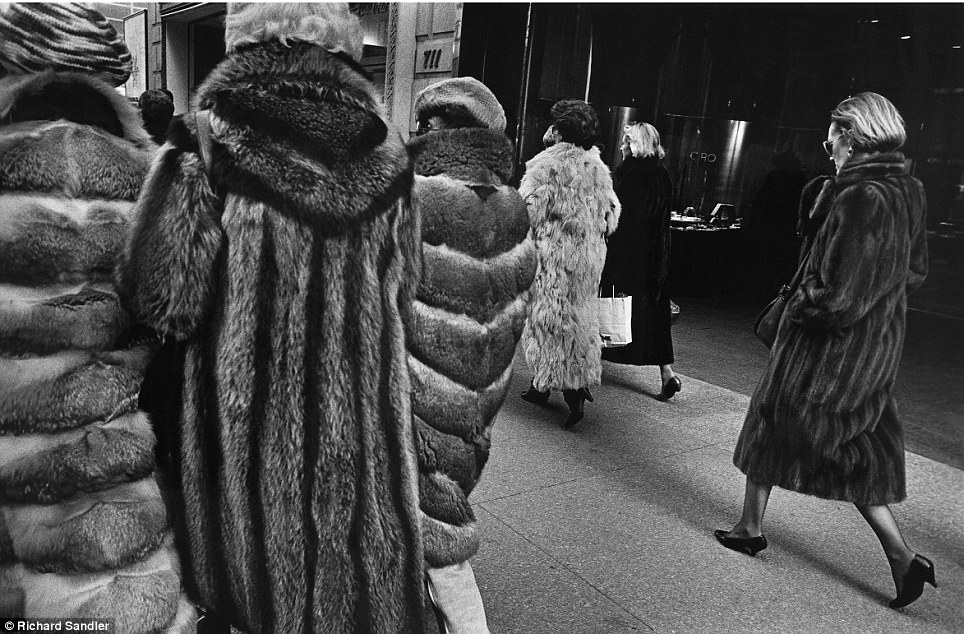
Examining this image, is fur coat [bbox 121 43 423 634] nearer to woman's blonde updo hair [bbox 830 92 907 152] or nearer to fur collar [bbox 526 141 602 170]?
woman's blonde updo hair [bbox 830 92 907 152]

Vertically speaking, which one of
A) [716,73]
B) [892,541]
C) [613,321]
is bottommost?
[892,541]

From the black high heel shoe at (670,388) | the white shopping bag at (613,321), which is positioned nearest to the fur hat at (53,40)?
the white shopping bag at (613,321)

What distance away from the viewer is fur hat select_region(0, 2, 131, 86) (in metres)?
1.57

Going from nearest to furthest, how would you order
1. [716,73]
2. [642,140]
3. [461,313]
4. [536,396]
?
[461,313] → [642,140] → [536,396] → [716,73]

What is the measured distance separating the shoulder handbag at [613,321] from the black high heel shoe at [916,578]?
256cm

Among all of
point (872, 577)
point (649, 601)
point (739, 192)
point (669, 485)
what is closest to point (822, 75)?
point (739, 192)

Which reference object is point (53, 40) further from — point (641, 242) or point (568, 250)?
point (641, 242)

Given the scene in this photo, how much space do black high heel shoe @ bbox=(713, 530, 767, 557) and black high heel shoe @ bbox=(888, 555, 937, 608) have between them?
2.03 ft

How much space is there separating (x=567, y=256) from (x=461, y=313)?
8.77 feet

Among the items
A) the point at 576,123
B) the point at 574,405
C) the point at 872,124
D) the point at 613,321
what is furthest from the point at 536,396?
the point at 872,124

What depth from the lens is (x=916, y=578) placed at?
3068 millimetres

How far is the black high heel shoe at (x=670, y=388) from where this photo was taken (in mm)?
5922
